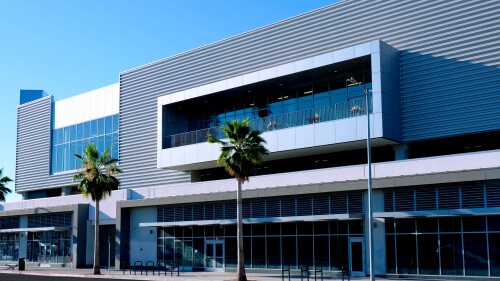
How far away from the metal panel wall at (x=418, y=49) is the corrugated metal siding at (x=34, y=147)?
81.6ft

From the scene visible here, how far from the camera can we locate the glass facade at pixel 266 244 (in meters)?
39.2

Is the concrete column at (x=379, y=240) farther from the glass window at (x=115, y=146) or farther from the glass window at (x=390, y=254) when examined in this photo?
the glass window at (x=115, y=146)

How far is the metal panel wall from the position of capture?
3728cm

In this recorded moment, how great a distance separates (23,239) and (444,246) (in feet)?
155

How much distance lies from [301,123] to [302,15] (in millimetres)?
8218

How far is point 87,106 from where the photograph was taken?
65.5 metres

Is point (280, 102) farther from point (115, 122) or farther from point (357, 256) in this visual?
point (115, 122)

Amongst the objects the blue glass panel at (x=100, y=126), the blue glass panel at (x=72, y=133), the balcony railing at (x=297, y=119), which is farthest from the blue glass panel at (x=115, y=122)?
the balcony railing at (x=297, y=119)

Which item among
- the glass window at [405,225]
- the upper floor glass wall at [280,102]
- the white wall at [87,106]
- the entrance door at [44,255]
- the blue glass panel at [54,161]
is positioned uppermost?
the white wall at [87,106]

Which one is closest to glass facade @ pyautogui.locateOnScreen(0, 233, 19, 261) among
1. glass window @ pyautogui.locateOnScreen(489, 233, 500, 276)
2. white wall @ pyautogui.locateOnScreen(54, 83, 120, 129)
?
white wall @ pyautogui.locateOnScreen(54, 83, 120, 129)

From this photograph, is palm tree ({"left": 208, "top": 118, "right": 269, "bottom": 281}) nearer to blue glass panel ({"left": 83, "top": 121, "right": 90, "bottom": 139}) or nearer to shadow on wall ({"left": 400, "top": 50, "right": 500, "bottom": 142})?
shadow on wall ({"left": 400, "top": 50, "right": 500, "bottom": 142})

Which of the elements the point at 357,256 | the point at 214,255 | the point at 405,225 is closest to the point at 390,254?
the point at 405,225

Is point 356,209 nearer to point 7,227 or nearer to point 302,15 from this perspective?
point 302,15

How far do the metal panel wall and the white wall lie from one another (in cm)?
1212
